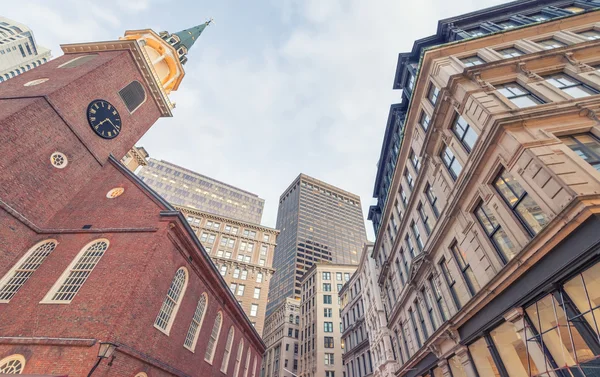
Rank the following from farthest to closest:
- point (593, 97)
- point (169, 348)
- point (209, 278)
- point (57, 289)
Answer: point (209, 278)
point (169, 348)
point (57, 289)
point (593, 97)

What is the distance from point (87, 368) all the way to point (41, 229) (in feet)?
32.1

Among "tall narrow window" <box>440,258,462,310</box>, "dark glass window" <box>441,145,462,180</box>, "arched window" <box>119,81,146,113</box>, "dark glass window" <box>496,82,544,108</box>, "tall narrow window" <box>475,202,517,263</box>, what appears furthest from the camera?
"arched window" <box>119,81,146,113</box>

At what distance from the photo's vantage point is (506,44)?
17406 mm

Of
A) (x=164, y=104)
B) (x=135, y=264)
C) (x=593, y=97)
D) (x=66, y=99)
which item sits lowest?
(x=135, y=264)

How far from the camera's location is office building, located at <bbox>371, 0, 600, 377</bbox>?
8.25m

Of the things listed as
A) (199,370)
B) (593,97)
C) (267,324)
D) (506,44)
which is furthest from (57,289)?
(267,324)

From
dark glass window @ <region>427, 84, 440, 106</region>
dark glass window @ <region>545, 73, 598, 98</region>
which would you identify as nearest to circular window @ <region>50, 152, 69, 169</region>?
dark glass window @ <region>427, 84, 440, 106</region>

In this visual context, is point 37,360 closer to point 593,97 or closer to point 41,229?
point 41,229

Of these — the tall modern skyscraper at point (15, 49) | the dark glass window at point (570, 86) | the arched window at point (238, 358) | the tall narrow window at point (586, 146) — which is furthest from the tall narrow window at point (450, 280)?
the tall modern skyscraper at point (15, 49)

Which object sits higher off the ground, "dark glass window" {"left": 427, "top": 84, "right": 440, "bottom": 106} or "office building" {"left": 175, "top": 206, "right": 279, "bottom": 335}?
"office building" {"left": 175, "top": 206, "right": 279, "bottom": 335}

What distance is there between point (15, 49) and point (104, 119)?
480ft

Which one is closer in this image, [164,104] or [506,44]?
[506,44]

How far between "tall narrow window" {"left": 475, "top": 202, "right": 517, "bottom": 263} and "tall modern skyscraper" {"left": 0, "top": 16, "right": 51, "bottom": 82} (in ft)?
503

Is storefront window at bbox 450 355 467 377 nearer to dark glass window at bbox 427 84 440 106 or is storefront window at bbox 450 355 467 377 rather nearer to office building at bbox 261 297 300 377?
dark glass window at bbox 427 84 440 106
